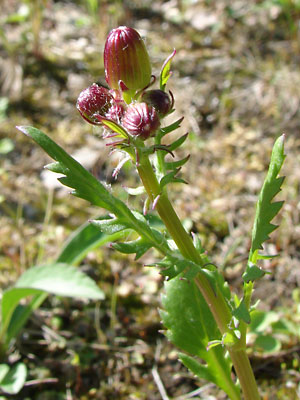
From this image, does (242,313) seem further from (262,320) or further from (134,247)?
(262,320)

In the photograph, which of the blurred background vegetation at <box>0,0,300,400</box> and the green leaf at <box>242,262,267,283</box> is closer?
the green leaf at <box>242,262,267,283</box>

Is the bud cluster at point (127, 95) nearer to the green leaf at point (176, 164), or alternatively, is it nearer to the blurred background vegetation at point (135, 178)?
the green leaf at point (176, 164)

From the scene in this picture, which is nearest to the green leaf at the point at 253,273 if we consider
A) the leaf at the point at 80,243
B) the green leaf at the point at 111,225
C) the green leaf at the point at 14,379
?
the green leaf at the point at 111,225

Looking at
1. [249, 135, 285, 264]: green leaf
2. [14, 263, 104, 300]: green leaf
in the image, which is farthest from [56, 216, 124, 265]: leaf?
[249, 135, 285, 264]: green leaf

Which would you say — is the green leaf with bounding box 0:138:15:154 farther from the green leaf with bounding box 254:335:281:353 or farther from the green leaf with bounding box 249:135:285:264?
the green leaf with bounding box 249:135:285:264

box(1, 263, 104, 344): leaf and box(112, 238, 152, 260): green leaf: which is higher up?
box(112, 238, 152, 260): green leaf
